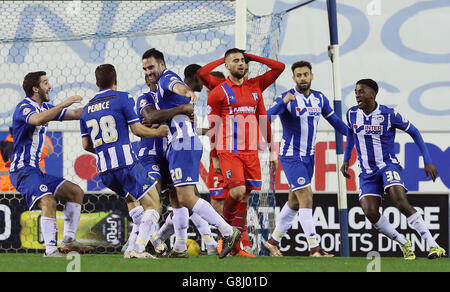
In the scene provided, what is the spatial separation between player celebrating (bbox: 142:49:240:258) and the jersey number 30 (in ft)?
1.79

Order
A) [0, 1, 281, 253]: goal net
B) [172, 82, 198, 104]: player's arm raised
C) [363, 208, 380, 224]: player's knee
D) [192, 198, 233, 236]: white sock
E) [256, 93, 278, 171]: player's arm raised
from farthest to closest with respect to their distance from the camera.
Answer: [0, 1, 281, 253]: goal net → [256, 93, 278, 171]: player's arm raised → [363, 208, 380, 224]: player's knee → [192, 198, 233, 236]: white sock → [172, 82, 198, 104]: player's arm raised

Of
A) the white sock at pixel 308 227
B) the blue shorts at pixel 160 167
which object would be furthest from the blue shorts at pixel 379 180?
the blue shorts at pixel 160 167

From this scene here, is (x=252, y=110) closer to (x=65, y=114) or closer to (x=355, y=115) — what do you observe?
(x=355, y=115)

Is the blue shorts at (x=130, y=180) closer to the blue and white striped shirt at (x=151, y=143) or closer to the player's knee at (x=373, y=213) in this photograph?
the blue and white striped shirt at (x=151, y=143)

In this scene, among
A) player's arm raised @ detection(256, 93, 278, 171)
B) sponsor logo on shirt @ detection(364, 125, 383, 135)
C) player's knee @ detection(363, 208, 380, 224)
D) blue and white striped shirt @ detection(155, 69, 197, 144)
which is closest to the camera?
blue and white striped shirt @ detection(155, 69, 197, 144)

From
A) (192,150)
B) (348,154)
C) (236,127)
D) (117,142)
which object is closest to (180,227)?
(192,150)

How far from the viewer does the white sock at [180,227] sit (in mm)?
8414

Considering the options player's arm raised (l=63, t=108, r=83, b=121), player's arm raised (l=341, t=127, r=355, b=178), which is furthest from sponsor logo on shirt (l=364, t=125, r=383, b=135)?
player's arm raised (l=63, t=108, r=83, b=121)

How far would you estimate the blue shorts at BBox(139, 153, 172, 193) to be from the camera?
8.42m

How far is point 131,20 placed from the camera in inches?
544

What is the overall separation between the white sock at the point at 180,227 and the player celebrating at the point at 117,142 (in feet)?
2.64

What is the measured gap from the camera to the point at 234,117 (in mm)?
8742

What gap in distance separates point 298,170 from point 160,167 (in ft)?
5.36

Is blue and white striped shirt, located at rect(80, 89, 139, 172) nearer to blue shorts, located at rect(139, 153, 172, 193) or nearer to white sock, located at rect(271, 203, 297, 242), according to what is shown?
blue shorts, located at rect(139, 153, 172, 193)
